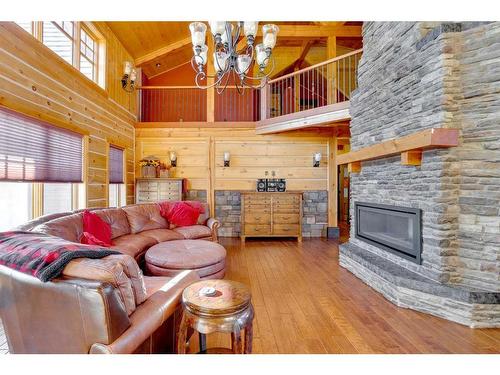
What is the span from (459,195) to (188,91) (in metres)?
6.74

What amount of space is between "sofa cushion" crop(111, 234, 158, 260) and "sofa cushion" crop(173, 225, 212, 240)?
580 mm

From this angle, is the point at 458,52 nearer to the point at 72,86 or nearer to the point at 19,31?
the point at 19,31

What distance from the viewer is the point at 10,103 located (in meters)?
2.68

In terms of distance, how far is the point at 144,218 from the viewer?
166 inches

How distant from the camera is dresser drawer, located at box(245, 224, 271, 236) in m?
5.82

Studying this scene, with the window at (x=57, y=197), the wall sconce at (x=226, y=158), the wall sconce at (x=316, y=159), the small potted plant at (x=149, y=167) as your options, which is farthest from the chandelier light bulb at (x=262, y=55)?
the small potted plant at (x=149, y=167)

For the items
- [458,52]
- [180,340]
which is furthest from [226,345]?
[458,52]

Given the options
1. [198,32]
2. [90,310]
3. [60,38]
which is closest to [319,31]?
[198,32]

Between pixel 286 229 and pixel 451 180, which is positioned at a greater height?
→ pixel 451 180

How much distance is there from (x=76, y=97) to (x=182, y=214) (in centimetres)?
241

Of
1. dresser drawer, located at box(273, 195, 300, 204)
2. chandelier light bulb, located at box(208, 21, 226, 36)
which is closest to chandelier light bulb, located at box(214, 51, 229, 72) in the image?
chandelier light bulb, located at box(208, 21, 226, 36)

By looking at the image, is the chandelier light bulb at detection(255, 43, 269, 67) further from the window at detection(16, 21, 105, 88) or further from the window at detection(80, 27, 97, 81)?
the window at detection(80, 27, 97, 81)

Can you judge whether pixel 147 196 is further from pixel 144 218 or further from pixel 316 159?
pixel 316 159

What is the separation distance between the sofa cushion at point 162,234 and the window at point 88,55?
2.92 meters
